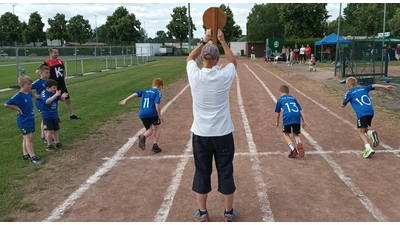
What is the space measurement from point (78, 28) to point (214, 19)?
265 feet

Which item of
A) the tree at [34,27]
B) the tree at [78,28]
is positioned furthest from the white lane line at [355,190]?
the tree at [78,28]

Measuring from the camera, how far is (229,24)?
254 ft

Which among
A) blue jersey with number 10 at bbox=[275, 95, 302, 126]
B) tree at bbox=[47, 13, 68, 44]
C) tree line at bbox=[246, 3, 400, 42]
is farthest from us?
tree at bbox=[47, 13, 68, 44]

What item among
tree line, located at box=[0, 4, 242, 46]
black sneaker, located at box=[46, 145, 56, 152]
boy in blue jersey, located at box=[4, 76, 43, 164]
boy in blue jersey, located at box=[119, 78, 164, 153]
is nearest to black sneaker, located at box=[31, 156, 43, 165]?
boy in blue jersey, located at box=[4, 76, 43, 164]

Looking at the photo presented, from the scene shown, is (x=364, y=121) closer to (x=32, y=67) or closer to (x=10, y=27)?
(x=32, y=67)

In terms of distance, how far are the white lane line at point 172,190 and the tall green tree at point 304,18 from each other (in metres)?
55.3

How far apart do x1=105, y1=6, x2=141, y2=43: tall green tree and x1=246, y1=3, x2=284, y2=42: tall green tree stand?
2490 centimetres

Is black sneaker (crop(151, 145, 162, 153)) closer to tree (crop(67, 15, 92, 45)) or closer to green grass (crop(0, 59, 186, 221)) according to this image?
green grass (crop(0, 59, 186, 221))

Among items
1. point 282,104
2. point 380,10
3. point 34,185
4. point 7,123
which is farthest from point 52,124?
point 380,10

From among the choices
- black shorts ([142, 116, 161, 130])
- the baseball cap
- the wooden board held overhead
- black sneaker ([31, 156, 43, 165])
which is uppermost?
the wooden board held overhead

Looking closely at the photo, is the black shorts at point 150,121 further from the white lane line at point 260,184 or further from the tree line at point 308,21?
the tree line at point 308,21

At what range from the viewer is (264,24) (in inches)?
3226

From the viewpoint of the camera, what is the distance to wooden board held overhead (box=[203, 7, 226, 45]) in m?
4.04

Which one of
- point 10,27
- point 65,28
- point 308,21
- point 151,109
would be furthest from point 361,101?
point 10,27
